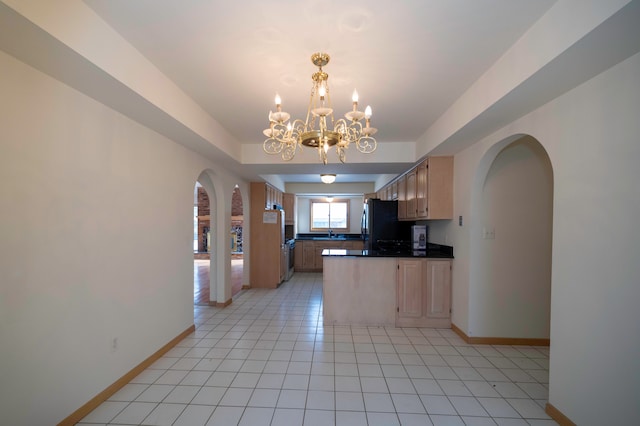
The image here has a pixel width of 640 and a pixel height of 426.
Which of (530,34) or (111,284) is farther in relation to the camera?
(111,284)

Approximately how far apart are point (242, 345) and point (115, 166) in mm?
2207

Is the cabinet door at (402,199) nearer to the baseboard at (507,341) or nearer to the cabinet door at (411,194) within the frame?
the cabinet door at (411,194)

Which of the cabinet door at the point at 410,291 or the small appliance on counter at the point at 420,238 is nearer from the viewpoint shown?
the cabinet door at the point at 410,291

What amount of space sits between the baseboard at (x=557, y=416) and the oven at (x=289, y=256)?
507cm

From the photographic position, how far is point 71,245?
186 centimetres

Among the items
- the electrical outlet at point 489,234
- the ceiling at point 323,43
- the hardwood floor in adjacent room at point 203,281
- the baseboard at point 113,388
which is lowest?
the hardwood floor in adjacent room at point 203,281

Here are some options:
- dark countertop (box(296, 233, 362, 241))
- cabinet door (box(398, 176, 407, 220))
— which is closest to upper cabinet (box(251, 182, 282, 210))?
dark countertop (box(296, 233, 362, 241))

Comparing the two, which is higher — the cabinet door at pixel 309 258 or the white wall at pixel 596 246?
the white wall at pixel 596 246

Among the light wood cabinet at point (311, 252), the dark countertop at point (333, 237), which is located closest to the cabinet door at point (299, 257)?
the light wood cabinet at point (311, 252)

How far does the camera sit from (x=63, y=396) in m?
1.79

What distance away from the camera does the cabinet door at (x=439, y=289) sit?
364cm

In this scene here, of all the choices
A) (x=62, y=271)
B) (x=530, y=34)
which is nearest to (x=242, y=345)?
(x=62, y=271)

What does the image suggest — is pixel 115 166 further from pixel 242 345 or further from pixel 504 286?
pixel 504 286

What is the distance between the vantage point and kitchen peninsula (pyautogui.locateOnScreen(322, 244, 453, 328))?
3654 millimetres
